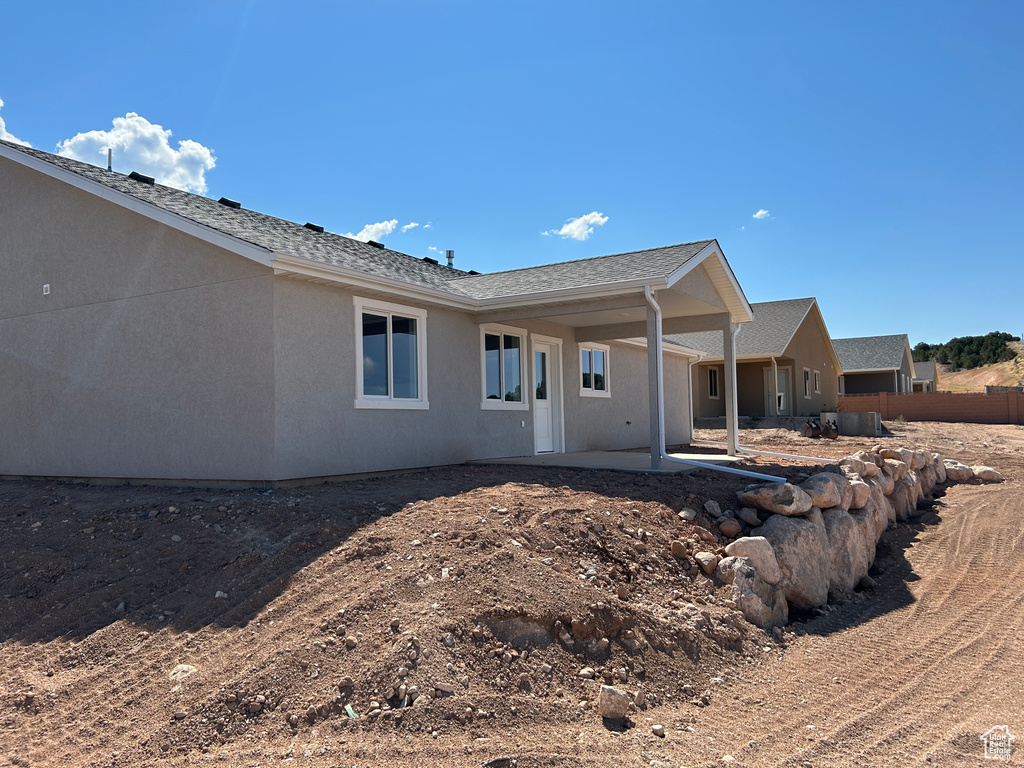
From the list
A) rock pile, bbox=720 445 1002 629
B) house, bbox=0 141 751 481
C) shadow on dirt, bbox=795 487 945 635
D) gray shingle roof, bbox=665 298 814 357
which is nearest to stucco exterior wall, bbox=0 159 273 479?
house, bbox=0 141 751 481

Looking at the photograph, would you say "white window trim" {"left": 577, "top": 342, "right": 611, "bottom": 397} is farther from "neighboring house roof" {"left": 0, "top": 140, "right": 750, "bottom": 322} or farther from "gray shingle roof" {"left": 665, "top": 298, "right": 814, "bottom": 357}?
"gray shingle roof" {"left": 665, "top": 298, "right": 814, "bottom": 357}

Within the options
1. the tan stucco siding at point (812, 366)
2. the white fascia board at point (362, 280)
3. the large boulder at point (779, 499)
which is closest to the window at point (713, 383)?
the tan stucco siding at point (812, 366)

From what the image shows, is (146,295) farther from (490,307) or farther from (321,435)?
(490,307)

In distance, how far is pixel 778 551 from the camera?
745 centimetres

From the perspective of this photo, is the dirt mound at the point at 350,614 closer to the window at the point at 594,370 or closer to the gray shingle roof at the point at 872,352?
the window at the point at 594,370

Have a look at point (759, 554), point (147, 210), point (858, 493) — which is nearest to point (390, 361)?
point (147, 210)

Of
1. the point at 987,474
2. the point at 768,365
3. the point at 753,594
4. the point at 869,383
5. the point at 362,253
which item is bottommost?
the point at 753,594

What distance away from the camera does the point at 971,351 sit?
6694 cm

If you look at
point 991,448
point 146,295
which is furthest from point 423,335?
point 991,448

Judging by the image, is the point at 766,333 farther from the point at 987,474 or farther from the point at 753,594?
the point at 753,594

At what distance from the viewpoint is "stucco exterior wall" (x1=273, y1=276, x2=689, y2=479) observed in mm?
8742

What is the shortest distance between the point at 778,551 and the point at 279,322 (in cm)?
648

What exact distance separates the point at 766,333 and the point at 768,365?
1.32m

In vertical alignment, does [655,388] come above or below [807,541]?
above
